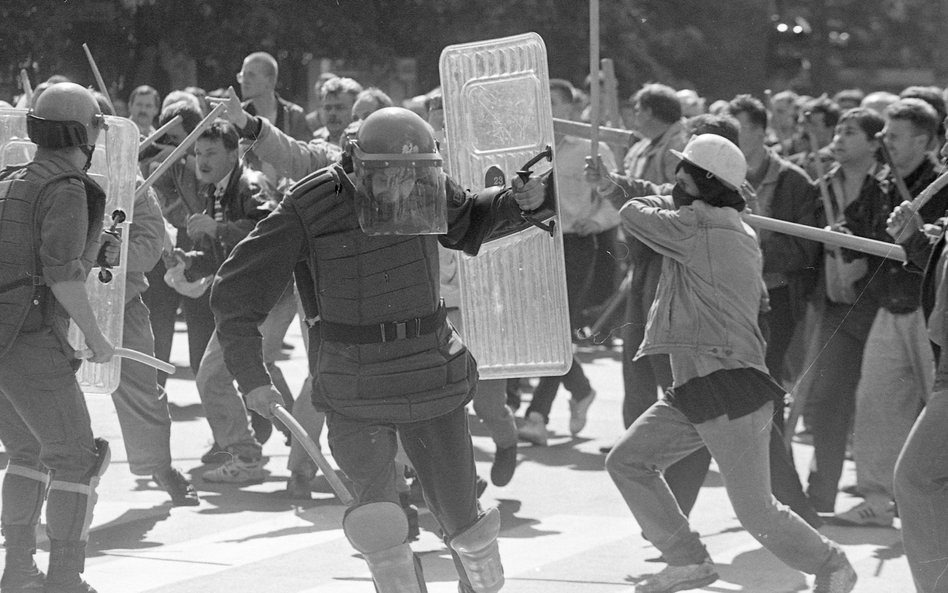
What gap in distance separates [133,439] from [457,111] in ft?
7.53

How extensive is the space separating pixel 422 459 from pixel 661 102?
325 cm

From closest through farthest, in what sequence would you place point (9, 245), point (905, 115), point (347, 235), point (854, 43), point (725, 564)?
1. point (347, 235)
2. point (9, 245)
3. point (725, 564)
4. point (905, 115)
5. point (854, 43)

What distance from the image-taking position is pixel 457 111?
19.7 feet

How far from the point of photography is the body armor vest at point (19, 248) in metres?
5.22

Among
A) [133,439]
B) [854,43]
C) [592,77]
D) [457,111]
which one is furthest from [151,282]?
[854,43]

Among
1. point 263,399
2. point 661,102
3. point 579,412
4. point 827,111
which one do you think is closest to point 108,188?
point 263,399

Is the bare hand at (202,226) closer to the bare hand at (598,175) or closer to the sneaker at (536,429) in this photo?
the bare hand at (598,175)

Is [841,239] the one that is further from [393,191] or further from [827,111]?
[827,111]

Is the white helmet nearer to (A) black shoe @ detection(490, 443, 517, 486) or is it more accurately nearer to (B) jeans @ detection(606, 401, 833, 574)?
(B) jeans @ detection(606, 401, 833, 574)

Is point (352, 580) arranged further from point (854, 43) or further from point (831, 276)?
point (854, 43)

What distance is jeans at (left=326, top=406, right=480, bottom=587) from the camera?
4.64 m

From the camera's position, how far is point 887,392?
6.83 meters

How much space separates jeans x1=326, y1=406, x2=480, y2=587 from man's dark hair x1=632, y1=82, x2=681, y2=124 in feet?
10.1

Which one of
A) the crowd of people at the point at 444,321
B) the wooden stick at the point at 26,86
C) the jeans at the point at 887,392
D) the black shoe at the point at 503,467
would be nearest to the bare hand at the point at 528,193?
the crowd of people at the point at 444,321
